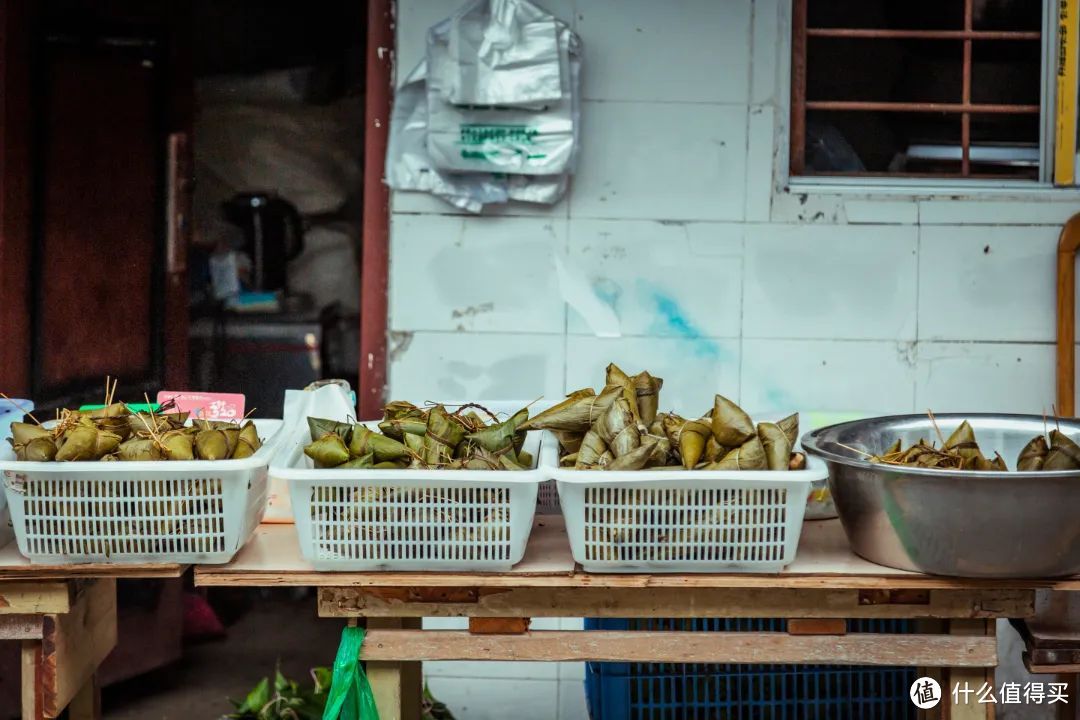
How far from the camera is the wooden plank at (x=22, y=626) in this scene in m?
2.32

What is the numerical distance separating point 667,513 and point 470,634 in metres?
0.51

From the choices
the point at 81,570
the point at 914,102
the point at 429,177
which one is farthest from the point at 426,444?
the point at 914,102

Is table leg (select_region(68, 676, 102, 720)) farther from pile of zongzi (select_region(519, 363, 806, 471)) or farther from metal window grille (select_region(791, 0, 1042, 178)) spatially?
metal window grille (select_region(791, 0, 1042, 178))

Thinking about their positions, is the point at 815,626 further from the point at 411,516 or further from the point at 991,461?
the point at 411,516

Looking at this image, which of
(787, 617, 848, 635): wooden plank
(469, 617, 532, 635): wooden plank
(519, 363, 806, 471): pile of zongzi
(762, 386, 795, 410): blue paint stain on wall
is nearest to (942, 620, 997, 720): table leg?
(787, 617, 848, 635): wooden plank

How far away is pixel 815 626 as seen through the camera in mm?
2311

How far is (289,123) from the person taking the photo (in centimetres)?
389

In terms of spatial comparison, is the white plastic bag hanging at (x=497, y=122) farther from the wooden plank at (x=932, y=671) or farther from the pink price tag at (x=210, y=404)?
the wooden plank at (x=932, y=671)

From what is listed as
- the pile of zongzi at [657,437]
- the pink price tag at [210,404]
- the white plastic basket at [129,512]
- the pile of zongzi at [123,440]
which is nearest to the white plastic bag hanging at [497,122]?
the pink price tag at [210,404]

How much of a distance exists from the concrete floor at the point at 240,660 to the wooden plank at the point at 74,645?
1178 mm

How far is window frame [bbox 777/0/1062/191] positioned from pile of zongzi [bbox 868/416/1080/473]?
1.59 m

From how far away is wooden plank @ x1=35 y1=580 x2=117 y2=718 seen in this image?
2330mm

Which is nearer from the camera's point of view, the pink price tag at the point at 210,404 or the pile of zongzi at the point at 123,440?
the pile of zongzi at the point at 123,440

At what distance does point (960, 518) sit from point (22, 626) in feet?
6.56
